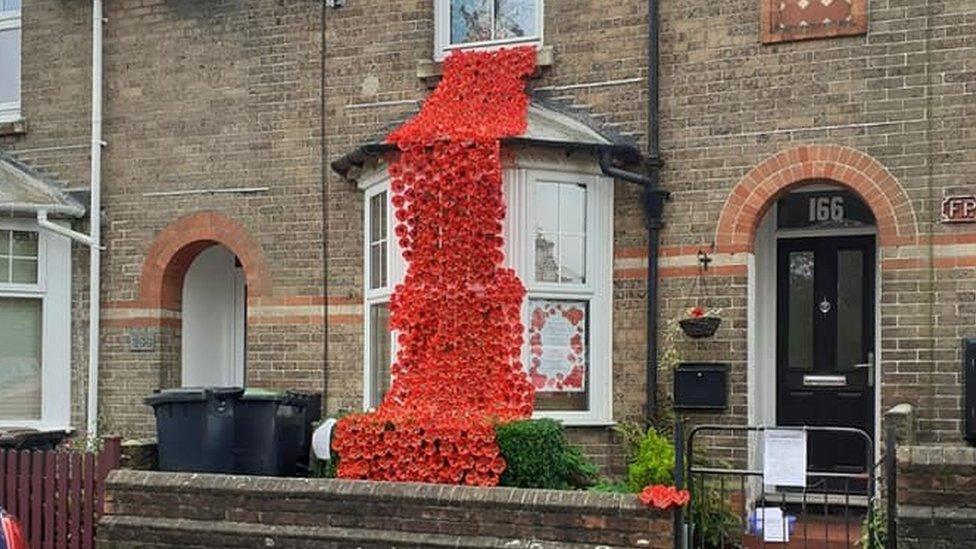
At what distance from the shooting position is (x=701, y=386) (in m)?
9.32

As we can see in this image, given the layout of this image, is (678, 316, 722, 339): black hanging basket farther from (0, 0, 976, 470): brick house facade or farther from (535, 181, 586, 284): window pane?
(535, 181, 586, 284): window pane

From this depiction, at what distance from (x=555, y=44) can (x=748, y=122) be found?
1854 millimetres

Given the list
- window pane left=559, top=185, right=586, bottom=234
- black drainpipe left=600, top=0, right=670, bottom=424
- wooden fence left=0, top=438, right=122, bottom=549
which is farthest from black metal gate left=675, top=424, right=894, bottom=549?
wooden fence left=0, top=438, right=122, bottom=549

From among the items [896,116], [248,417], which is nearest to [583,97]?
[896,116]

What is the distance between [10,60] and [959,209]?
9.57m

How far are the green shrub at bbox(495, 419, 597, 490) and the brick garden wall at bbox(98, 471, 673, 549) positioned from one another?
777 mm

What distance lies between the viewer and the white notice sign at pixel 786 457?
7.09 meters

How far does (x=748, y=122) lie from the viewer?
9461mm

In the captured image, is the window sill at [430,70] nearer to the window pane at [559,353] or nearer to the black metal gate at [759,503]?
the window pane at [559,353]

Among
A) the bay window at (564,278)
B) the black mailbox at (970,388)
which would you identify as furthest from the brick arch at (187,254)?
the black mailbox at (970,388)

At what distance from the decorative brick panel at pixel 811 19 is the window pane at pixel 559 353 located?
9.09 ft

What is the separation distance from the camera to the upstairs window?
12.2 meters

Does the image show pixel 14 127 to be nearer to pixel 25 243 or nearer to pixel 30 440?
pixel 25 243

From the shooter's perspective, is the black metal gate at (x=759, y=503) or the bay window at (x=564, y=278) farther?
the bay window at (x=564, y=278)
